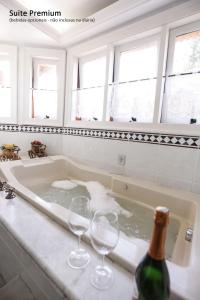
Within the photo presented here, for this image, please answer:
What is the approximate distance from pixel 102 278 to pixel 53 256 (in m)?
0.21

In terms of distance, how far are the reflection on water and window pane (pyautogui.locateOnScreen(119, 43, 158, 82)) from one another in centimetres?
127

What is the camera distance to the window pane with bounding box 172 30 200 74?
166cm

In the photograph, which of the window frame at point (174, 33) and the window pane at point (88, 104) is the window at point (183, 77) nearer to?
the window frame at point (174, 33)

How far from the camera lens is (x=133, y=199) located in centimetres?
177

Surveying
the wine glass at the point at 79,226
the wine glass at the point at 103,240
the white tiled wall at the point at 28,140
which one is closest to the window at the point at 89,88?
the white tiled wall at the point at 28,140

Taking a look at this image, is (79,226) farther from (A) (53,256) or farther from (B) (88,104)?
(B) (88,104)

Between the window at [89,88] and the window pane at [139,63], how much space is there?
0.93 feet

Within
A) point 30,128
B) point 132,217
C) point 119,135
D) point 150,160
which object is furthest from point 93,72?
point 132,217

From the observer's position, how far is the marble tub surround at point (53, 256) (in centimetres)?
63

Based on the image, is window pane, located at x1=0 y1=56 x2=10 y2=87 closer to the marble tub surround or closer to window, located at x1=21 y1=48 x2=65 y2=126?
window, located at x1=21 y1=48 x2=65 y2=126

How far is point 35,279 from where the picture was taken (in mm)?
771

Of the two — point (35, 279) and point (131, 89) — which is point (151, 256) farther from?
point (131, 89)

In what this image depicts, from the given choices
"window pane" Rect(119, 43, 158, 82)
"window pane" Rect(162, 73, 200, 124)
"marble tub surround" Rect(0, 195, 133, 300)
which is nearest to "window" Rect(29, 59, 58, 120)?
"window pane" Rect(119, 43, 158, 82)

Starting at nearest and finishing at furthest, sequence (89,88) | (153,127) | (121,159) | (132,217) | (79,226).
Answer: (79,226) < (132,217) < (153,127) < (121,159) < (89,88)
